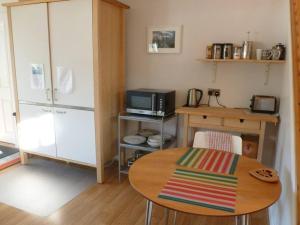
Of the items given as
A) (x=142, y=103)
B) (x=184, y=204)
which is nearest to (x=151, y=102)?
(x=142, y=103)

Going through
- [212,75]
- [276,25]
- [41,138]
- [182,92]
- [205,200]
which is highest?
[276,25]

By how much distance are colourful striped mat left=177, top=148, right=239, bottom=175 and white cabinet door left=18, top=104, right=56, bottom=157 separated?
6.28 ft

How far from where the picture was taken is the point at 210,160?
166 centimetres

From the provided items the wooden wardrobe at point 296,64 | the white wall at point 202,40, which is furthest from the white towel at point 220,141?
the white wall at point 202,40

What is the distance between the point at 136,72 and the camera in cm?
320

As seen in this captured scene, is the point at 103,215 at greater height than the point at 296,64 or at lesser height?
lesser

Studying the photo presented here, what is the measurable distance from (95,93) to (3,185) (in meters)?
1.46

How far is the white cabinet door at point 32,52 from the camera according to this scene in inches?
110

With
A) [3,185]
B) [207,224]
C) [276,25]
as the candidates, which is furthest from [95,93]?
[276,25]

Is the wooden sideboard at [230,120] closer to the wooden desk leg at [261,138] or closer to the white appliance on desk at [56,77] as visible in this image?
the wooden desk leg at [261,138]

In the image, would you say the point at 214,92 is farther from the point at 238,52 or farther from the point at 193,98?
the point at 238,52

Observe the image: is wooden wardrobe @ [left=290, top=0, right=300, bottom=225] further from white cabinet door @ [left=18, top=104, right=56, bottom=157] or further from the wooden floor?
white cabinet door @ [left=18, top=104, right=56, bottom=157]

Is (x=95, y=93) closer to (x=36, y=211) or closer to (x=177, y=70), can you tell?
(x=177, y=70)

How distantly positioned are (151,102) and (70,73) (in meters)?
0.96
